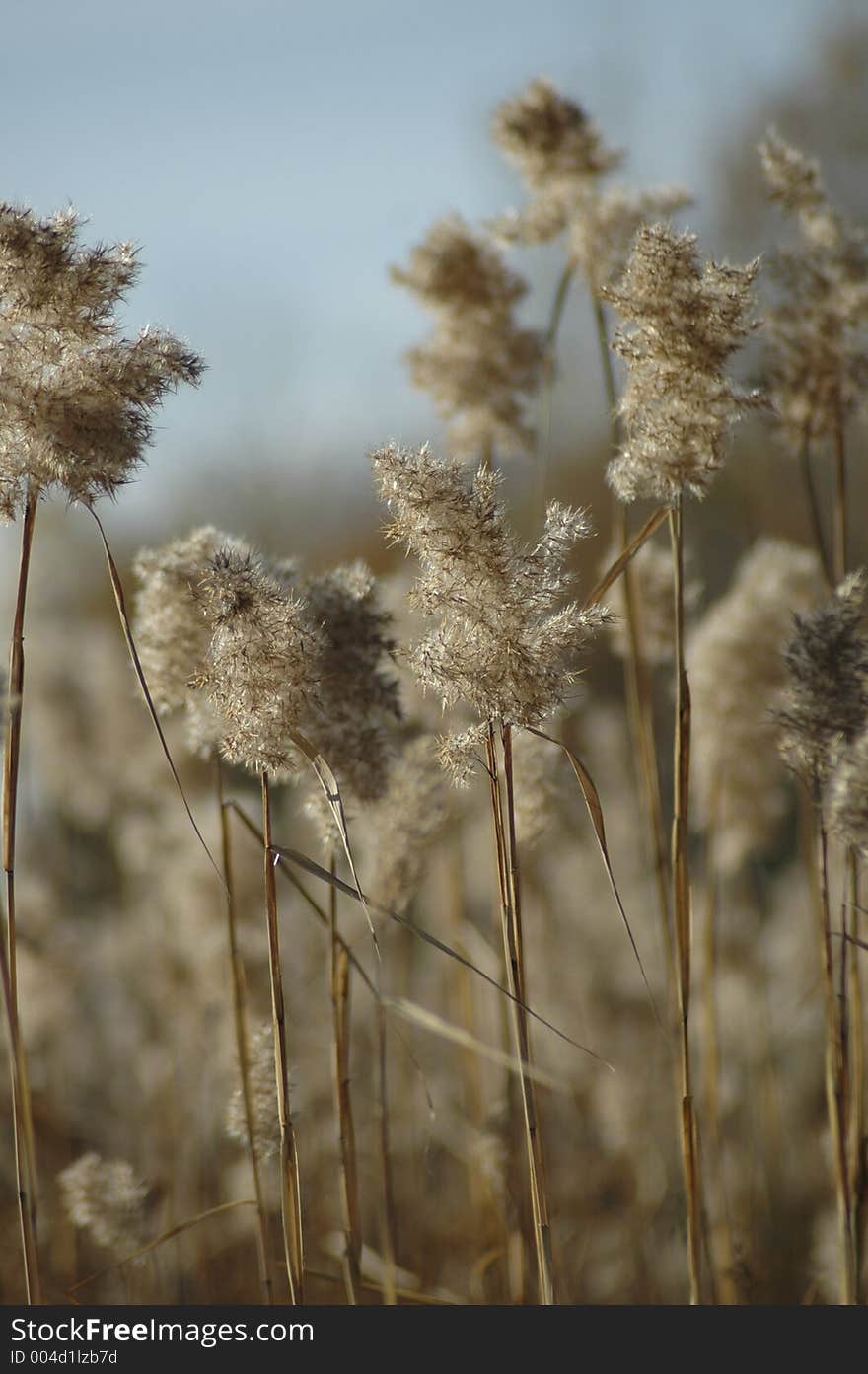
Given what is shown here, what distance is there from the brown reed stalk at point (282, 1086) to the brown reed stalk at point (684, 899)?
524 mm

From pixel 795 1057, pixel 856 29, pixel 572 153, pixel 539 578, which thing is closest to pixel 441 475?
Result: pixel 539 578

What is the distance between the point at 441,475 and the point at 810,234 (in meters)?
1.19

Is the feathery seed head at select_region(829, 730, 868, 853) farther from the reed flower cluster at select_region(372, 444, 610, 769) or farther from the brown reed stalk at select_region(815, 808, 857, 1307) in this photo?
the reed flower cluster at select_region(372, 444, 610, 769)

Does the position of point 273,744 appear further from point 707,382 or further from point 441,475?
point 707,382

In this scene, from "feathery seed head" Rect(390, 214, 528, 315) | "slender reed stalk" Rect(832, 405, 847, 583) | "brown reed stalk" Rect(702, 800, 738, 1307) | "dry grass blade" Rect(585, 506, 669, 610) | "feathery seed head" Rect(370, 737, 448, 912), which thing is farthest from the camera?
"feathery seed head" Rect(390, 214, 528, 315)

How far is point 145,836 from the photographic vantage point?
11.0ft

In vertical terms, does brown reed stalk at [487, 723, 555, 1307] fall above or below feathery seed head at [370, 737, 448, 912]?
below

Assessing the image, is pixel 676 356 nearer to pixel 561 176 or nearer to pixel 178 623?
pixel 178 623

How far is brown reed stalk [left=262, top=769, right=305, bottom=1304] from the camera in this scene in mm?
1424

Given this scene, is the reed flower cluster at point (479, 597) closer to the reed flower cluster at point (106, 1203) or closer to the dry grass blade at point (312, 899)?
the dry grass blade at point (312, 899)

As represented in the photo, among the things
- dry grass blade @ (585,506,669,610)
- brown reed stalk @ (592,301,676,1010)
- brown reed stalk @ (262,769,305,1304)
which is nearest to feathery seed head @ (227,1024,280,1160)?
brown reed stalk @ (262,769,305,1304)

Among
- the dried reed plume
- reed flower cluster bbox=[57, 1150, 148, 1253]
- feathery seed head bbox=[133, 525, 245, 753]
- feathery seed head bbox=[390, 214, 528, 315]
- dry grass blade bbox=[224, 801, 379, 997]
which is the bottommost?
reed flower cluster bbox=[57, 1150, 148, 1253]

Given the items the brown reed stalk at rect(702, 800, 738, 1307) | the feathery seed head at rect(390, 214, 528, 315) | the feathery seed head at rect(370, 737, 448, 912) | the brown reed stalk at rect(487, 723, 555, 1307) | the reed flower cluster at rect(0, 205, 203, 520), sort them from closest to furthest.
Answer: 1. the reed flower cluster at rect(0, 205, 203, 520)
2. the brown reed stalk at rect(487, 723, 555, 1307)
3. the feathery seed head at rect(370, 737, 448, 912)
4. the brown reed stalk at rect(702, 800, 738, 1307)
5. the feathery seed head at rect(390, 214, 528, 315)

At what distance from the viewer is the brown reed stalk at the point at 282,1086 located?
142cm
